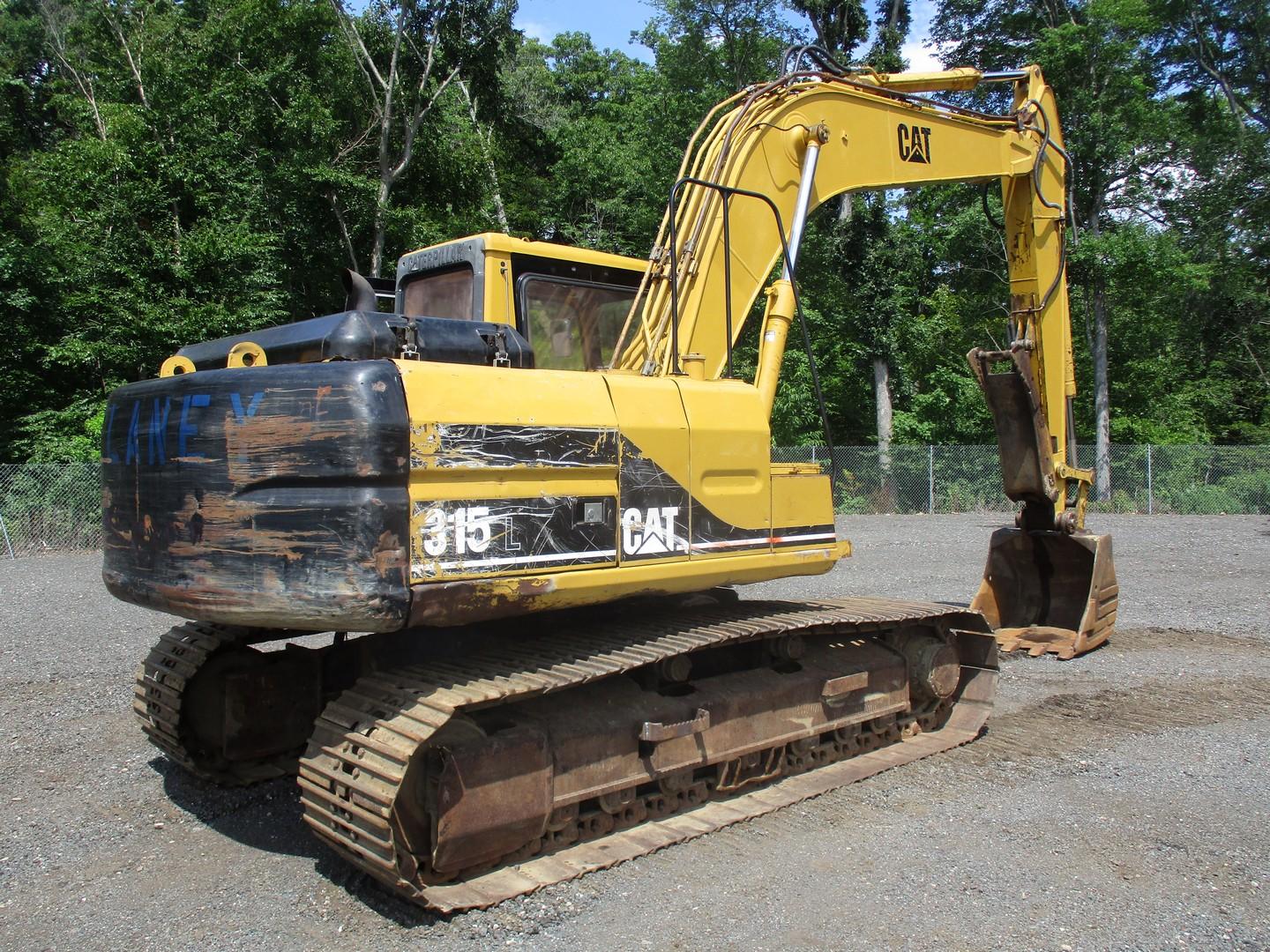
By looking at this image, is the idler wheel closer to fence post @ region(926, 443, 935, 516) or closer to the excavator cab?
the excavator cab

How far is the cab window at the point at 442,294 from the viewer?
548cm

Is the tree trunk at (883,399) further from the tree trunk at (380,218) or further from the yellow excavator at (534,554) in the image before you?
the yellow excavator at (534,554)

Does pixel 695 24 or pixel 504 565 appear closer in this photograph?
pixel 504 565

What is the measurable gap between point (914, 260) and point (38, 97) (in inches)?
1192

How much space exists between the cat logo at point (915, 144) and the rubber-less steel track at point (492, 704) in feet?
11.0

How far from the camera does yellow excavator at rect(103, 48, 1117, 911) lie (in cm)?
379

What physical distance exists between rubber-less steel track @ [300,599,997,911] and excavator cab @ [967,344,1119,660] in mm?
2993

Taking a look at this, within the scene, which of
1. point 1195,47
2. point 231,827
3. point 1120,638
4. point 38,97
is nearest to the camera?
point 231,827

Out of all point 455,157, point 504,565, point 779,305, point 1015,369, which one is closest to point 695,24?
point 455,157

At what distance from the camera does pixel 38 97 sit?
35.5 meters

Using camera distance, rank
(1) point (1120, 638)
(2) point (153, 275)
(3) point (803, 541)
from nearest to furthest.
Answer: (3) point (803, 541) < (1) point (1120, 638) < (2) point (153, 275)

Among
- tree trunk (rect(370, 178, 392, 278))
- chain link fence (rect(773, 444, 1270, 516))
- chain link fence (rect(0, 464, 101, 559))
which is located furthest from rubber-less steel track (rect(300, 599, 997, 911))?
tree trunk (rect(370, 178, 392, 278))

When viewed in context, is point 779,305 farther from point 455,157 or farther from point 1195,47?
point 1195,47

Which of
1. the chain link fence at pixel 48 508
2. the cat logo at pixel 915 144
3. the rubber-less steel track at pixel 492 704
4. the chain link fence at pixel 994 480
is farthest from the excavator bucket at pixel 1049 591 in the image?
the chain link fence at pixel 994 480
